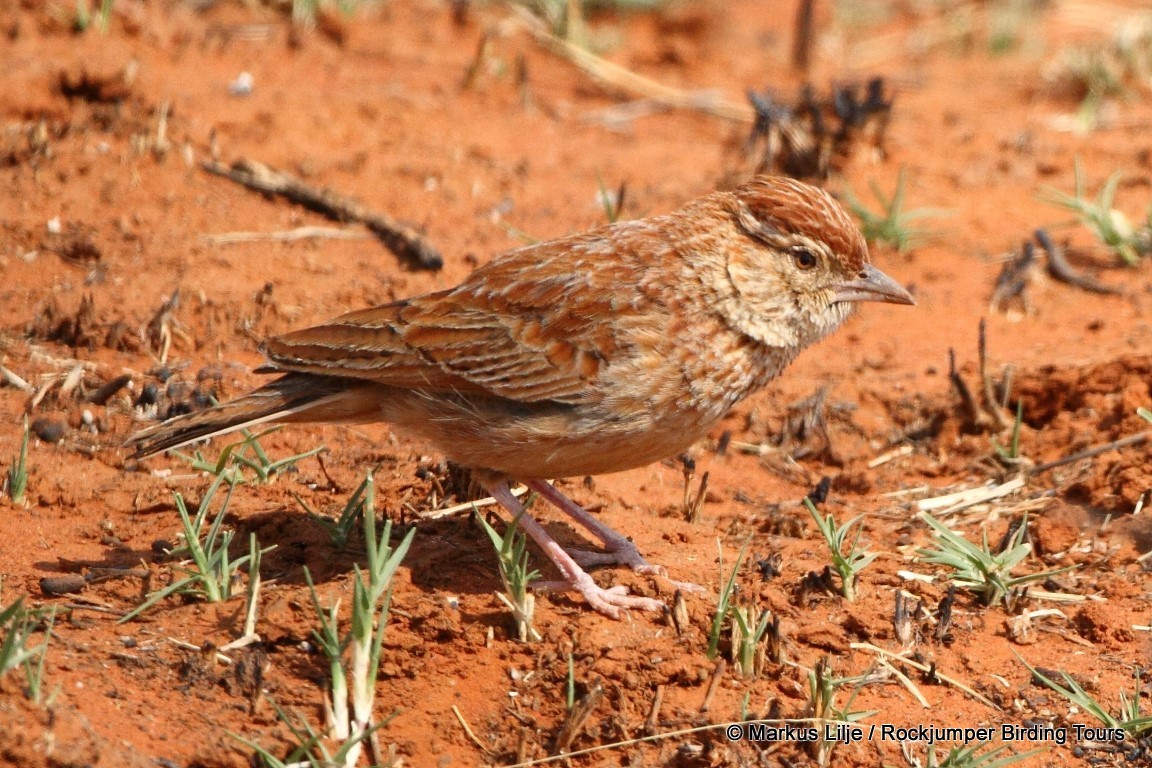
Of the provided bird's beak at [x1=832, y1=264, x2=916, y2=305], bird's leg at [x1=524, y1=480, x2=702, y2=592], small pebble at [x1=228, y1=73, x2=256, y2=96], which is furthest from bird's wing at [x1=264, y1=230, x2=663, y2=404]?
small pebble at [x1=228, y1=73, x2=256, y2=96]

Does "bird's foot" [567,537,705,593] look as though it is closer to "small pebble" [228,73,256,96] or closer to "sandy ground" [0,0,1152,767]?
"sandy ground" [0,0,1152,767]

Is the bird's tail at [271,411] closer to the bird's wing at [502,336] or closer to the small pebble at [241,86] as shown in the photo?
the bird's wing at [502,336]

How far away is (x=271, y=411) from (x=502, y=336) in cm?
96

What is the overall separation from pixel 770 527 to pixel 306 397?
2099 mm

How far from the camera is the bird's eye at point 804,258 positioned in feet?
18.8

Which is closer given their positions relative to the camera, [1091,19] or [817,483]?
[817,483]

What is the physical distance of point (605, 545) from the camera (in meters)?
5.90

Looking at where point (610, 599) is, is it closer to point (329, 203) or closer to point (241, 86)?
point (329, 203)

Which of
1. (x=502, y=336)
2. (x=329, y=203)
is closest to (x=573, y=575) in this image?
(x=502, y=336)

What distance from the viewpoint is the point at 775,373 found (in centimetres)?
579

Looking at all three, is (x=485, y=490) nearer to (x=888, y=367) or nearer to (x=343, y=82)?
(x=888, y=367)

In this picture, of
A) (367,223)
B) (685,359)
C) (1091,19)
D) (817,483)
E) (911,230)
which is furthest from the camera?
(1091,19)

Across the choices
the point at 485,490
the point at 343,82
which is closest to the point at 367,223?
the point at 343,82

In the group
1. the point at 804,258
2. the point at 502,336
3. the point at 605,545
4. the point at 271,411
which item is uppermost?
the point at 804,258
